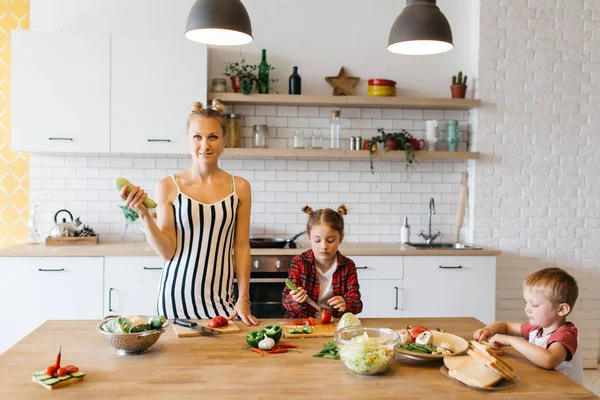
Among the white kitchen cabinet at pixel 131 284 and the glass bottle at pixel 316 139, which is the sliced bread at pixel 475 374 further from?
the glass bottle at pixel 316 139

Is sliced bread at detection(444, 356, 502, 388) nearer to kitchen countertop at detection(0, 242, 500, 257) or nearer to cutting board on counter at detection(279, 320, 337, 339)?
cutting board on counter at detection(279, 320, 337, 339)

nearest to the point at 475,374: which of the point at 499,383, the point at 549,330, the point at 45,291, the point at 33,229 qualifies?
the point at 499,383

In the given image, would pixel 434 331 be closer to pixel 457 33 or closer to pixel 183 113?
pixel 183 113

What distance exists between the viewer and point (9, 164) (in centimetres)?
473

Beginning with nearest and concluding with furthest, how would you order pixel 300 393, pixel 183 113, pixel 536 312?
pixel 300 393, pixel 536 312, pixel 183 113

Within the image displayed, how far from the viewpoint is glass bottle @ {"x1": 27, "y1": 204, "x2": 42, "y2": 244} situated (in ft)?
15.0

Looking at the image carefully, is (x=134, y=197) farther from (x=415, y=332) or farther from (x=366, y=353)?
(x=415, y=332)

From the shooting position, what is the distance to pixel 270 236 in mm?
4902

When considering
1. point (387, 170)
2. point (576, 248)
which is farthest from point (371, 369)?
point (576, 248)

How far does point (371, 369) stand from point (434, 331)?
0.49 metres

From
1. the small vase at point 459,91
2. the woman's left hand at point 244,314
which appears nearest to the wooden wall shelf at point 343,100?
the small vase at point 459,91

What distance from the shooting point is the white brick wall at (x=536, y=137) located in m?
4.79

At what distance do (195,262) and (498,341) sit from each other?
1327 millimetres

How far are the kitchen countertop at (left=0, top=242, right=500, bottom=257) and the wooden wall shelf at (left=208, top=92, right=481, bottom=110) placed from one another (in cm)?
120
